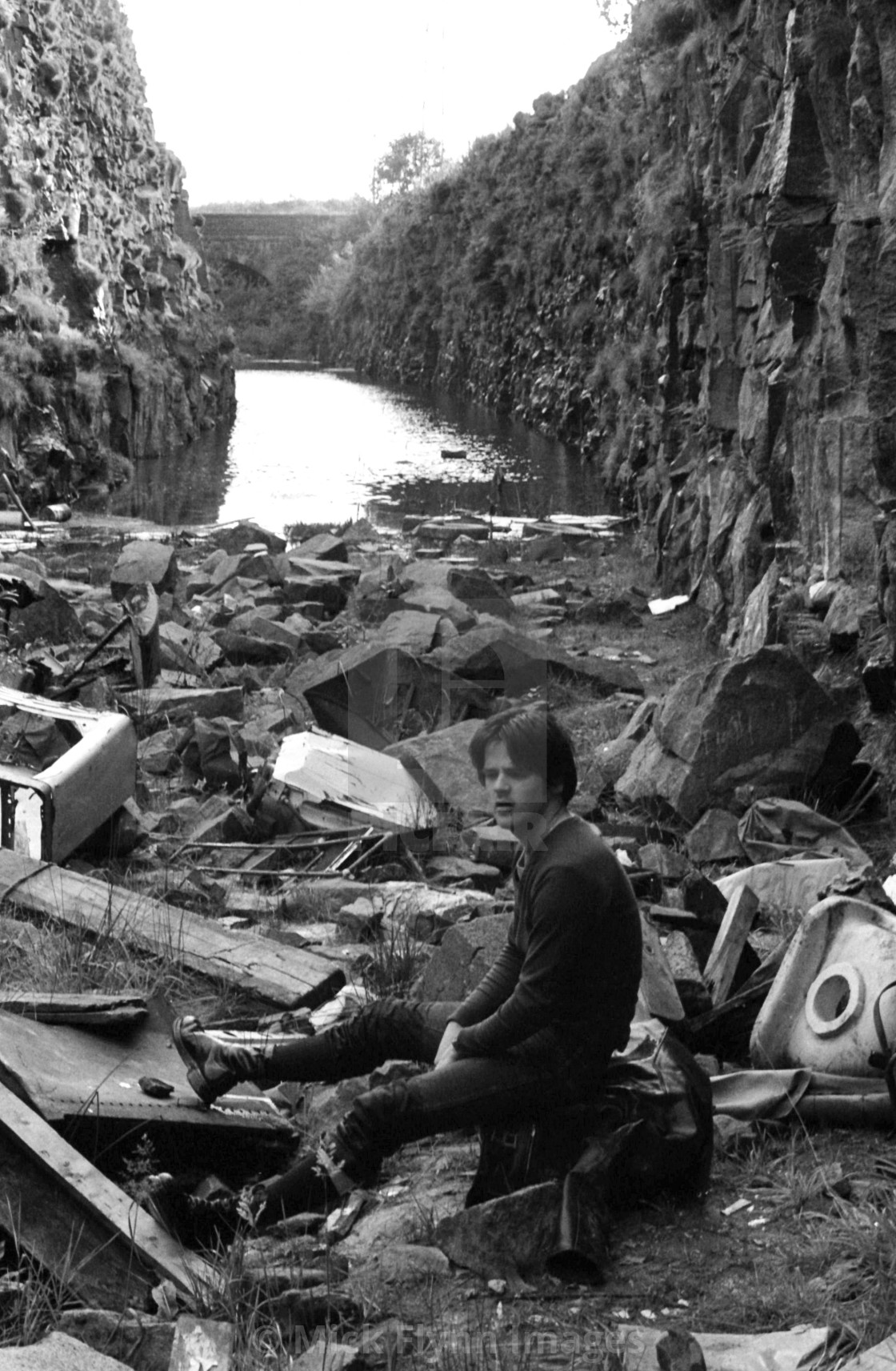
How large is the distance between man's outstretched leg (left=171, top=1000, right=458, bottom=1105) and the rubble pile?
4.4 inches

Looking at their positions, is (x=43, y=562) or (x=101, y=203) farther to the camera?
(x=101, y=203)

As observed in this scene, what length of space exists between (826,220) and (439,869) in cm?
616

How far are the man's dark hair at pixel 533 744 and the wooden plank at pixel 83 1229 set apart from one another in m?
1.21

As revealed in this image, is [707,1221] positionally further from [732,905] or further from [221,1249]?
[732,905]

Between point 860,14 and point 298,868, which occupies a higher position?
point 860,14

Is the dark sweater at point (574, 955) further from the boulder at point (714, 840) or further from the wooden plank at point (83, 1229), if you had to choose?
the boulder at point (714, 840)

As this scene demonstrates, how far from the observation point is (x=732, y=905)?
16.5ft

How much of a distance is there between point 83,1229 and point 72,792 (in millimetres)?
3626

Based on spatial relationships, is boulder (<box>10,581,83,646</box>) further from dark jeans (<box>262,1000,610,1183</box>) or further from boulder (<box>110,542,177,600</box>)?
dark jeans (<box>262,1000,610,1183</box>)

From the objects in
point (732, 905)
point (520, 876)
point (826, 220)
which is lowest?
point (732, 905)

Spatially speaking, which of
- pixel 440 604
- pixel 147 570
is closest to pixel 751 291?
pixel 440 604

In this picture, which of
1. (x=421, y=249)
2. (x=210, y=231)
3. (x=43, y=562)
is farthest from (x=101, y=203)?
(x=210, y=231)

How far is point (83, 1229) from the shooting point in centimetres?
310

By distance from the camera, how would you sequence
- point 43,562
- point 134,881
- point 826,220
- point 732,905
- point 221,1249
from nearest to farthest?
point 221,1249
point 732,905
point 134,881
point 826,220
point 43,562
